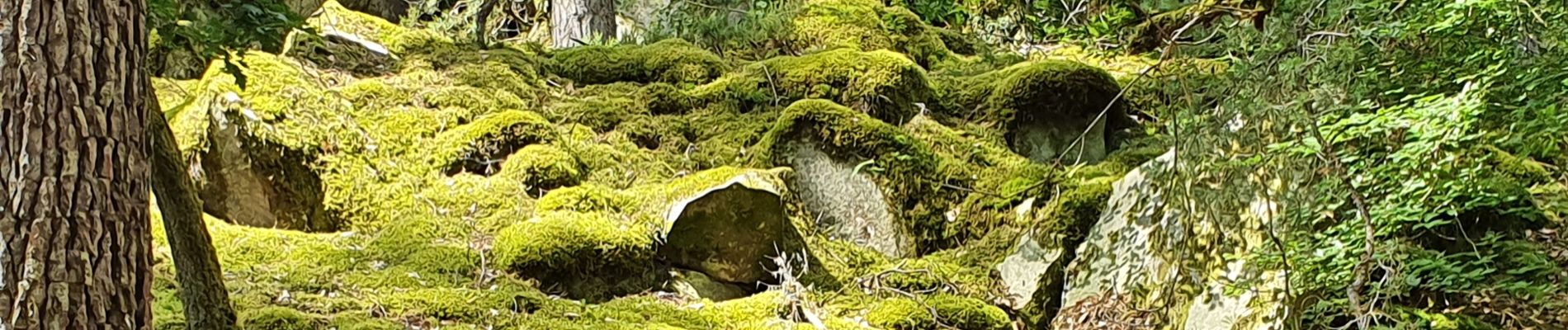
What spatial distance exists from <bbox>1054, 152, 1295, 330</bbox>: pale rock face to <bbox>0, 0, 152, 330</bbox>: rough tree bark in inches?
117

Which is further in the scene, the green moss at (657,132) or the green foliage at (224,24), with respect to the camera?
the green moss at (657,132)

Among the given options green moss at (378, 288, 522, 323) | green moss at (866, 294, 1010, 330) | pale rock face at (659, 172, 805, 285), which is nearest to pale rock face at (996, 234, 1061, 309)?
green moss at (866, 294, 1010, 330)

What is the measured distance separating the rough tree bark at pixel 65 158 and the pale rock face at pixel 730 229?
2065 mm

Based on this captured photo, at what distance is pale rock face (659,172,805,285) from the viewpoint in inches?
158

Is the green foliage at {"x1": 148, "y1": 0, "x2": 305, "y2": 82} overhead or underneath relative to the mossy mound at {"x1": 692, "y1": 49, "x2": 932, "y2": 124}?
overhead

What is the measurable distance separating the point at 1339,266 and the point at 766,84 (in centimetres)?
268

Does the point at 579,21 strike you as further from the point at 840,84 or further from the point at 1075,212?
the point at 1075,212

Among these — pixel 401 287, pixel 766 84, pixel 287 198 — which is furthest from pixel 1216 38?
pixel 287 198

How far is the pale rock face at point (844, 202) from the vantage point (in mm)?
4500

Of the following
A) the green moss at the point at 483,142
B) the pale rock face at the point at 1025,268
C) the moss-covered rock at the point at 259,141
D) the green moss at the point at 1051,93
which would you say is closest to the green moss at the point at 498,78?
the green moss at the point at 483,142

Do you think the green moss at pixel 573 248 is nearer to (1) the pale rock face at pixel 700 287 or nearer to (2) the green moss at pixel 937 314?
(1) the pale rock face at pixel 700 287

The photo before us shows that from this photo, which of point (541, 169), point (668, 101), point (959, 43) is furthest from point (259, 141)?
point (959, 43)

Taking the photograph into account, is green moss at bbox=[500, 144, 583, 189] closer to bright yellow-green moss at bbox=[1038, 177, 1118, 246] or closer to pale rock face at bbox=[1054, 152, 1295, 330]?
bright yellow-green moss at bbox=[1038, 177, 1118, 246]

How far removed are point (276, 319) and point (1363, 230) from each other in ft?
10.8
